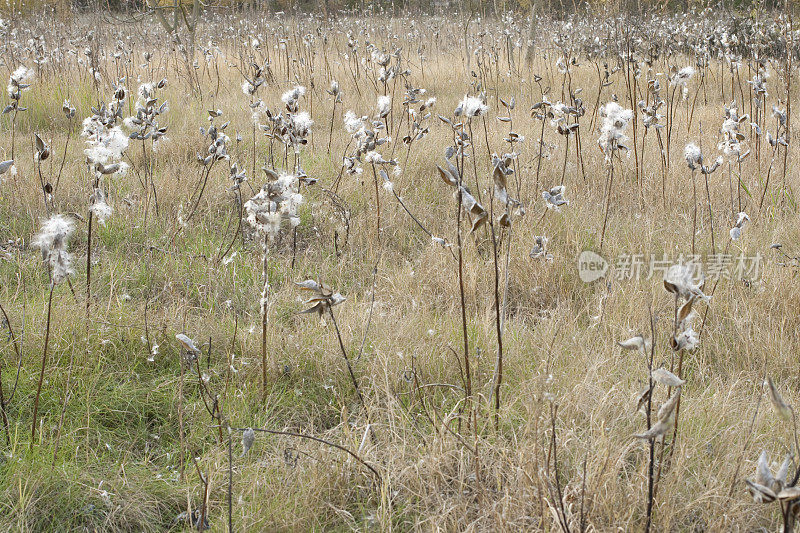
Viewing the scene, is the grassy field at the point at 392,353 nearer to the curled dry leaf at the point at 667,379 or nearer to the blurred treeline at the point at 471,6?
the curled dry leaf at the point at 667,379

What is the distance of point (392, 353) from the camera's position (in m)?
2.37

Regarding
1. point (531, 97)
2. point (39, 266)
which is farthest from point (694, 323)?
point (531, 97)

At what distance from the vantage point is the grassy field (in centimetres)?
170

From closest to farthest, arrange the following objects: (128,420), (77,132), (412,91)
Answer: (128,420) → (412,91) → (77,132)

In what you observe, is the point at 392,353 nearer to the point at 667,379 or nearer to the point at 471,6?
the point at 667,379

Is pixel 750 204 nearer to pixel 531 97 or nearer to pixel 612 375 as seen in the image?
pixel 612 375

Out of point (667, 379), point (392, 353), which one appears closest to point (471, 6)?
point (392, 353)

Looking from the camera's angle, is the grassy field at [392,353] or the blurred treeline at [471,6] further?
the blurred treeline at [471,6]

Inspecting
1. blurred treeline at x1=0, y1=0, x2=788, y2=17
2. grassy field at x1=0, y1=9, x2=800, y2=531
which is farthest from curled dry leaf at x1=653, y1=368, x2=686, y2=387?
blurred treeline at x1=0, y1=0, x2=788, y2=17

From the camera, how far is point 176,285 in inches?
119

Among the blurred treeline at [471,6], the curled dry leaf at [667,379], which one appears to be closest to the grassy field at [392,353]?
the curled dry leaf at [667,379]

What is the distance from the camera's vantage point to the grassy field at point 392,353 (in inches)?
66.9

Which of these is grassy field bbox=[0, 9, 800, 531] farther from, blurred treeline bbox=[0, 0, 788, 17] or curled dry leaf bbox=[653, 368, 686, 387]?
blurred treeline bbox=[0, 0, 788, 17]

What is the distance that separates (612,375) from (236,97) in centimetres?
525
